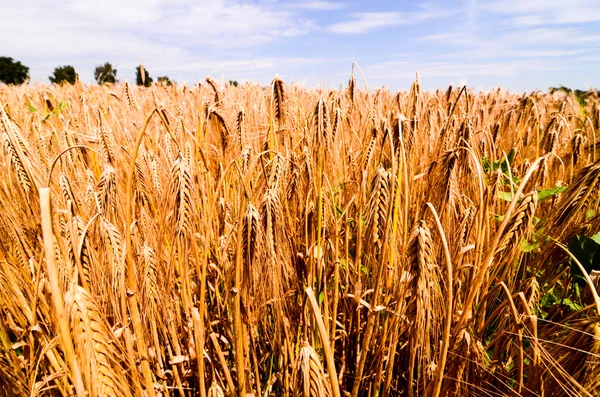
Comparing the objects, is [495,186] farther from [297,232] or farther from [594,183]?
[297,232]

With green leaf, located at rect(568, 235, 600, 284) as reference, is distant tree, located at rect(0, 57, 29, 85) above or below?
above

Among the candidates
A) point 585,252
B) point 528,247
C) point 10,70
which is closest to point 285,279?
point 528,247

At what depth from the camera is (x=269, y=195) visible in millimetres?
963

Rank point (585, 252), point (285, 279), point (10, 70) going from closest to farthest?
point (585, 252), point (285, 279), point (10, 70)

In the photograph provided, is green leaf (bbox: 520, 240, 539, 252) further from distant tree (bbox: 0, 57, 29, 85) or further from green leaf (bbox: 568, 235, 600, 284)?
distant tree (bbox: 0, 57, 29, 85)

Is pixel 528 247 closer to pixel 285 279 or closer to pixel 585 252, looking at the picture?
pixel 585 252

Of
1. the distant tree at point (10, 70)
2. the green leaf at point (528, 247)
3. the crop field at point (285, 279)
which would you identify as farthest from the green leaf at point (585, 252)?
the distant tree at point (10, 70)

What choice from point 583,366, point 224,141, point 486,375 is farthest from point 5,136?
point 486,375

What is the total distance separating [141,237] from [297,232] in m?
0.73

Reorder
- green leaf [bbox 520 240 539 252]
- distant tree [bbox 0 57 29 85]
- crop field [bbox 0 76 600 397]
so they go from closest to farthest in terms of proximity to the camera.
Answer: crop field [bbox 0 76 600 397] → green leaf [bbox 520 240 539 252] → distant tree [bbox 0 57 29 85]

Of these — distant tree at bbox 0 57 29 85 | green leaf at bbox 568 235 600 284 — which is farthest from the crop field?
distant tree at bbox 0 57 29 85

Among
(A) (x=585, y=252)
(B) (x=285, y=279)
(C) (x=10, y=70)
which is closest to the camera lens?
(A) (x=585, y=252)

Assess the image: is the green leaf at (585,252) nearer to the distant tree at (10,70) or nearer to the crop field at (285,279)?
the crop field at (285,279)

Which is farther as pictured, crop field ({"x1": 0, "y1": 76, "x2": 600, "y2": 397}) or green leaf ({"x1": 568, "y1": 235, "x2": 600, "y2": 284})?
green leaf ({"x1": 568, "y1": 235, "x2": 600, "y2": 284})
